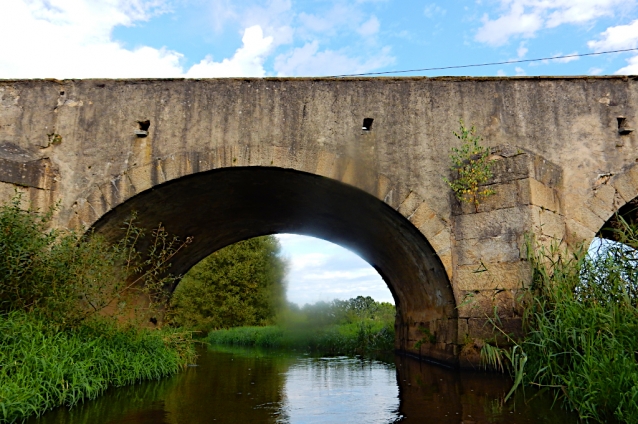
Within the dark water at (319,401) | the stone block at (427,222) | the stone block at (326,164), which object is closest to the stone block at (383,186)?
the stone block at (427,222)

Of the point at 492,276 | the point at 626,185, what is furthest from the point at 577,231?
the point at 492,276

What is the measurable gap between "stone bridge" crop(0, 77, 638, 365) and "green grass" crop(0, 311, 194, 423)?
69.2 inches

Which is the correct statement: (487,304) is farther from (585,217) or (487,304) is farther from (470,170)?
(585,217)

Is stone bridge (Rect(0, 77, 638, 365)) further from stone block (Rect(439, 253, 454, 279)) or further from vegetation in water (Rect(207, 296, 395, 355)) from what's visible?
vegetation in water (Rect(207, 296, 395, 355))

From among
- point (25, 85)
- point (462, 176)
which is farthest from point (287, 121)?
point (25, 85)

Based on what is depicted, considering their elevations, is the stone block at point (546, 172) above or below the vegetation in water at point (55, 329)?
above

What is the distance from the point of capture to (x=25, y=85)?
746 centimetres

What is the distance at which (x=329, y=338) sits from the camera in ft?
45.2

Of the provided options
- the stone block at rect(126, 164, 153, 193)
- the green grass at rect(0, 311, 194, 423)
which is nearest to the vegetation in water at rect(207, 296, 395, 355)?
the green grass at rect(0, 311, 194, 423)

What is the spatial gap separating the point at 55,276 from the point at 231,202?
3.22 m

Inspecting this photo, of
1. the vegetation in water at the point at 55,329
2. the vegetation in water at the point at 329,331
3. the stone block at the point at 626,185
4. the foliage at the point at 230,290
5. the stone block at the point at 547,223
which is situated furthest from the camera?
the foliage at the point at 230,290

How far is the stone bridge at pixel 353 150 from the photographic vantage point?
684cm

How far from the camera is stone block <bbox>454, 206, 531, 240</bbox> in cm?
643

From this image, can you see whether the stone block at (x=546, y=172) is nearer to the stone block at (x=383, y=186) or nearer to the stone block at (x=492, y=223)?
the stone block at (x=492, y=223)
